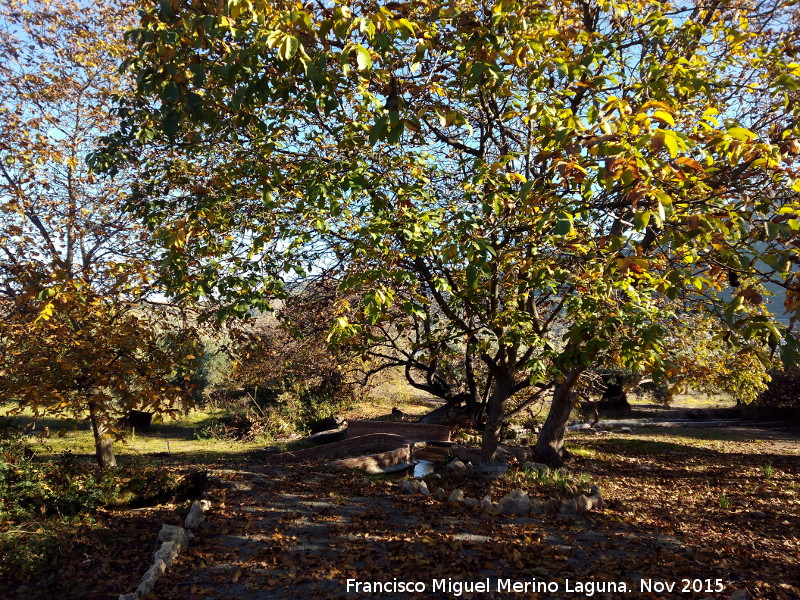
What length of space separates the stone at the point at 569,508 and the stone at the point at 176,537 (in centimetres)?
401

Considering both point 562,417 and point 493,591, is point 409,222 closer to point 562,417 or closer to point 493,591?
point 493,591

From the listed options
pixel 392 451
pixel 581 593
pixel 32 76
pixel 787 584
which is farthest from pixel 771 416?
pixel 32 76

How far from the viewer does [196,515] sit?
5.52m

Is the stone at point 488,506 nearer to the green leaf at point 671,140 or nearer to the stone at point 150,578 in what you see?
the stone at point 150,578

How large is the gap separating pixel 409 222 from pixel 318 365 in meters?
6.95

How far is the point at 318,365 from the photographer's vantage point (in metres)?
11.4

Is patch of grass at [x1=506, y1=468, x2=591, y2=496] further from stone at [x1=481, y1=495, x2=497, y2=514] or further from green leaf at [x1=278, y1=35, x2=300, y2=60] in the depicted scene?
green leaf at [x1=278, y1=35, x2=300, y2=60]

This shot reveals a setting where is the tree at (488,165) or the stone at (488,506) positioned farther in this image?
the stone at (488,506)

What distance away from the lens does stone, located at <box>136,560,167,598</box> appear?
410cm

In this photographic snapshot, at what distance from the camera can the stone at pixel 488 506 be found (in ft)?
19.7

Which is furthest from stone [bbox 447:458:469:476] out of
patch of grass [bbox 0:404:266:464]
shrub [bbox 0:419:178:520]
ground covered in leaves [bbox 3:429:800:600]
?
patch of grass [bbox 0:404:266:464]

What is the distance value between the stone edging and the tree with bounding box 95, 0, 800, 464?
2291mm

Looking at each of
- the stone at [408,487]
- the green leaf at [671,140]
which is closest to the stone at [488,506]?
the stone at [408,487]

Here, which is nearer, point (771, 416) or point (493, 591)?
point (493, 591)
